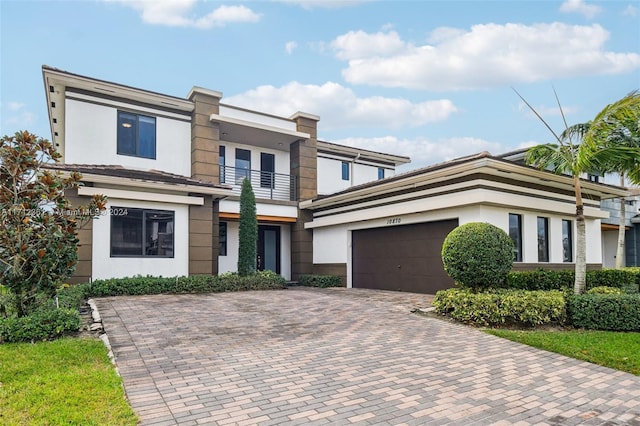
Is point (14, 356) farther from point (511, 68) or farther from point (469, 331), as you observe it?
point (511, 68)

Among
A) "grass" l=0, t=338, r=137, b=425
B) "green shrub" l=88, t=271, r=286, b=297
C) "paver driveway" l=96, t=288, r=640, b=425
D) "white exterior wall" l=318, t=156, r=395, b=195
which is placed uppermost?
"white exterior wall" l=318, t=156, r=395, b=195

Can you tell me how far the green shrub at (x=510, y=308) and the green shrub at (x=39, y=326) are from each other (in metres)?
7.65

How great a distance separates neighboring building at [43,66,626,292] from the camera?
1332cm

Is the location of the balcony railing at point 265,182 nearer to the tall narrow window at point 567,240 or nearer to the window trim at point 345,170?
the window trim at point 345,170

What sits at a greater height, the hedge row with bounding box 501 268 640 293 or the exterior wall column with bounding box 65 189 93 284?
the exterior wall column with bounding box 65 189 93 284

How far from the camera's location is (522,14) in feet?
41.0

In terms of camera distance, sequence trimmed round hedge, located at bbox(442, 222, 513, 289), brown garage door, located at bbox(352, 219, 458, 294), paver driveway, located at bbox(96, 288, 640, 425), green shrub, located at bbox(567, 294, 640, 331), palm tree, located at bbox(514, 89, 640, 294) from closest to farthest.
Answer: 1. paver driveway, located at bbox(96, 288, 640, 425)
2. green shrub, located at bbox(567, 294, 640, 331)
3. trimmed round hedge, located at bbox(442, 222, 513, 289)
4. palm tree, located at bbox(514, 89, 640, 294)
5. brown garage door, located at bbox(352, 219, 458, 294)

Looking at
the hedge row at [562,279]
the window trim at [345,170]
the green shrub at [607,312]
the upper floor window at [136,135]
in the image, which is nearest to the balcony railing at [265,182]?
the upper floor window at [136,135]

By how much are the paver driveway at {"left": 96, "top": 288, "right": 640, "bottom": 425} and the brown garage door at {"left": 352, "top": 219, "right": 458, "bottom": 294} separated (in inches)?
181

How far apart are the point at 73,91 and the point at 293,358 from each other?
46.1ft

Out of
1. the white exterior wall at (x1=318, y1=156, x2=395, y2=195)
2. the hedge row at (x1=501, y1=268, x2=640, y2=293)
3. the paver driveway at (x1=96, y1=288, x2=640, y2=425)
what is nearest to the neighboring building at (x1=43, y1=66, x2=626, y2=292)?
the white exterior wall at (x1=318, y1=156, x2=395, y2=195)

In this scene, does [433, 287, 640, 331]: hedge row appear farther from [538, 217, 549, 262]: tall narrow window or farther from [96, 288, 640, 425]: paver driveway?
[538, 217, 549, 262]: tall narrow window

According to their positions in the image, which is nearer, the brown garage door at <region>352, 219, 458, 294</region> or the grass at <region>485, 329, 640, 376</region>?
the grass at <region>485, 329, 640, 376</region>

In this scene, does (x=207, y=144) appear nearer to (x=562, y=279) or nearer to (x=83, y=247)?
(x=83, y=247)
